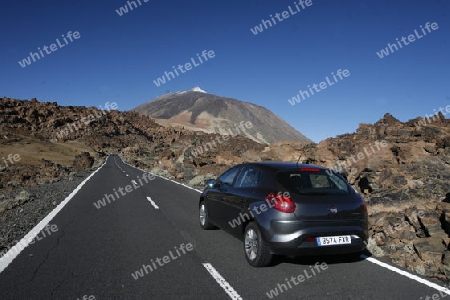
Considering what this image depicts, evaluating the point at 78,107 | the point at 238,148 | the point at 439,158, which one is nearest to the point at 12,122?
the point at 78,107

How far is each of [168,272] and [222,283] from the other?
2.90 feet

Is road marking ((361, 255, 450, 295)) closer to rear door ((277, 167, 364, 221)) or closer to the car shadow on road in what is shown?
the car shadow on road

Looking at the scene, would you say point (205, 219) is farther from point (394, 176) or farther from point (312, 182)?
point (394, 176)

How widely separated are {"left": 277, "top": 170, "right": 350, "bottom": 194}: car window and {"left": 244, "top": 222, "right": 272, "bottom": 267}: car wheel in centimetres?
83

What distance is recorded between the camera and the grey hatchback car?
198 inches

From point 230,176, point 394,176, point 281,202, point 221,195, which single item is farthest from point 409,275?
point 394,176

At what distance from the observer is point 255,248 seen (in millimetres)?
5465

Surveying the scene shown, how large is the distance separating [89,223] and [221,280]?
4739 millimetres

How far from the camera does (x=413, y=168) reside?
1212cm

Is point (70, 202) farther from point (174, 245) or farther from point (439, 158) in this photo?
point (439, 158)

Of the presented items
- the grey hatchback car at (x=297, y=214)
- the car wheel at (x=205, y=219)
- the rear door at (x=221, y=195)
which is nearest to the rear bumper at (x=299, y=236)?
the grey hatchback car at (x=297, y=214)

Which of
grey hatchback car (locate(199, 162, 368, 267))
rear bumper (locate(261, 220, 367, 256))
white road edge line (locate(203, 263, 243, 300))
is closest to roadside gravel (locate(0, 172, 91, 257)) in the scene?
white road edge line (locate(203, 263, 243, 300))

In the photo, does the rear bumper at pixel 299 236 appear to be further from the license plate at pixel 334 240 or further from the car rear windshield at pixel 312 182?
the car rear windshield at pixel 312 182

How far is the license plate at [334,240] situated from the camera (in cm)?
509
